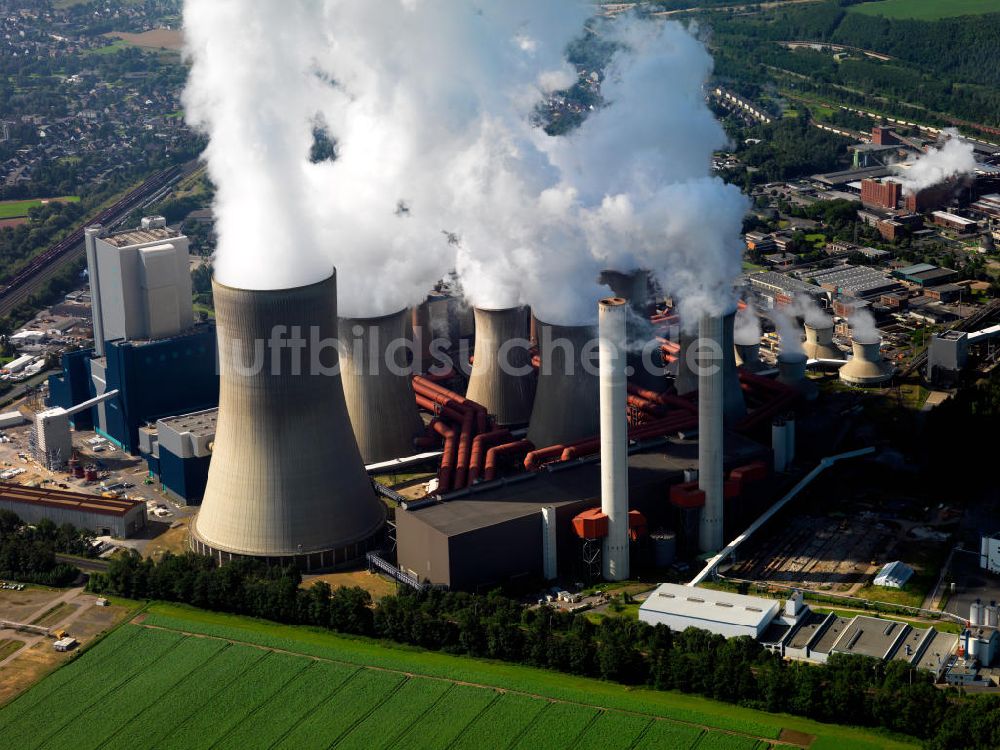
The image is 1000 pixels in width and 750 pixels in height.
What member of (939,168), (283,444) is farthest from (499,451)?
Result: (939,168)

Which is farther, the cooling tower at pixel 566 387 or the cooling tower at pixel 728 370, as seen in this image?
the cooling tower at pixel 728 370

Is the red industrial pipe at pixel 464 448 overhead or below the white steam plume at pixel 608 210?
below

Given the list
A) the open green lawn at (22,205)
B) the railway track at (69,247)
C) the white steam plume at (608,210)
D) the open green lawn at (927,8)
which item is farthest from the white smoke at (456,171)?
the open green lawn at (927,8)

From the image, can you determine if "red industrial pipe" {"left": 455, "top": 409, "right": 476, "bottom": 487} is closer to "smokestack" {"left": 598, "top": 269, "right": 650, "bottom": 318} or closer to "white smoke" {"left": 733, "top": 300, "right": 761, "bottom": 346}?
"smokestack" {"left": 598, "top": 269, "right": 650, "bottom": 318}

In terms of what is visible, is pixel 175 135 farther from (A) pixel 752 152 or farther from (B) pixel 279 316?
(B) pixel 279 316

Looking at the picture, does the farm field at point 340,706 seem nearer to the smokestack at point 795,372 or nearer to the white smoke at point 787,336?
the smokestack at point 795,372

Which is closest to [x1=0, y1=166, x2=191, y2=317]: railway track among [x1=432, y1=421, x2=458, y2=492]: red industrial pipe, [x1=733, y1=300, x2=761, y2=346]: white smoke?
[x1=432, y1=421, x2=458, y2=492]: red industrial pipe
